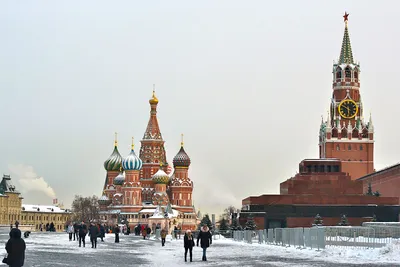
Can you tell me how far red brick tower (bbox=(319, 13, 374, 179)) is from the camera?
124 meters

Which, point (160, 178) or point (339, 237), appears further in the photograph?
point (160, 178)

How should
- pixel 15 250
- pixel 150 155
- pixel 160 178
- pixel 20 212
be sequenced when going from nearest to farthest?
pixel 15 250 → pixel 160 178 → pixel 150 155 → pixel 20 212

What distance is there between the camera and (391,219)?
79.2 meters

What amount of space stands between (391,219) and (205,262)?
56.6m

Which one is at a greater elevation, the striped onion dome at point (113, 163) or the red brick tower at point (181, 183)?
the striped onion dome at point (113, 163)

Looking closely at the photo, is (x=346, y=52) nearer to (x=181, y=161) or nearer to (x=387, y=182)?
(x=181, y=161)

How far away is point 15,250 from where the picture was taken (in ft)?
52.9

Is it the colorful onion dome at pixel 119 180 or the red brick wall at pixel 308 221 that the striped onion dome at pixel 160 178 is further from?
the red brick wall at pixel 308 221

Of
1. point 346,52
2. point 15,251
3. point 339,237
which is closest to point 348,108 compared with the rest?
point 346,52

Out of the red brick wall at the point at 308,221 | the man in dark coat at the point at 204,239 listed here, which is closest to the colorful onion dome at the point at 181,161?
the red brick wall at the point at 308,221

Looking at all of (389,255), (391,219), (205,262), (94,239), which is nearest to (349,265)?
(389,255)

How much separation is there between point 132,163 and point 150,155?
23.0ft

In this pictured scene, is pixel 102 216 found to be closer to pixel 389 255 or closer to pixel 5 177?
pixel 5 177

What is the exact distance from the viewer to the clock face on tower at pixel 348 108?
127 metres
